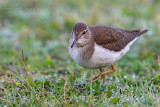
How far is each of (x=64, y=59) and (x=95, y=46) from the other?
267 cm

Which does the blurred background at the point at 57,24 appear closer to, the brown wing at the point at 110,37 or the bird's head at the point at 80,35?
the brown wing at the point at 110,37

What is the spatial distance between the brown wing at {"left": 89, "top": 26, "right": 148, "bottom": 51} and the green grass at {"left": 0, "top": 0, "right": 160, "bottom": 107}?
73cm

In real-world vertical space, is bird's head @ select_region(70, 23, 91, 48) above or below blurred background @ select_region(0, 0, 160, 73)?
above

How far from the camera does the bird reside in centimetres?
521

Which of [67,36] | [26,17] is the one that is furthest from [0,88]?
[26,17]

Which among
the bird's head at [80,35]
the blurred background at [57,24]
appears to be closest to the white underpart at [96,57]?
the bird's head at [80,35]

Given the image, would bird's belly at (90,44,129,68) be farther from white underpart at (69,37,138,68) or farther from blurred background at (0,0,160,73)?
blurred background at (0,0,160,73)

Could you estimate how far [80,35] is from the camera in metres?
5.31

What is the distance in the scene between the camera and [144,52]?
8.06 meters

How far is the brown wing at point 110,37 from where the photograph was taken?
18.3 feet

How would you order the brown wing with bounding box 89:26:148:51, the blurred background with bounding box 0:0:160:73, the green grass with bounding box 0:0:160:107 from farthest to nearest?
the blurred background with bounding box 0:0:160:73 → the brown wing with bounding box 89:26:148:51 → the green grass with bounding box 0:0:160:107

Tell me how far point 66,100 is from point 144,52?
395 centimetres

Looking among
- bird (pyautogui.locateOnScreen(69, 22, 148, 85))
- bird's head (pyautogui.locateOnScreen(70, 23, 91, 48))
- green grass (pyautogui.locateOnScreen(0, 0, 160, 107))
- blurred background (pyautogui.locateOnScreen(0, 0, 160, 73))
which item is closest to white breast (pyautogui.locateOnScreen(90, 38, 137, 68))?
bird (pyautogui.locateOnScreen(69, 22, 148, 85))

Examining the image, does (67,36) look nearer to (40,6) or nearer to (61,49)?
(61,49)
